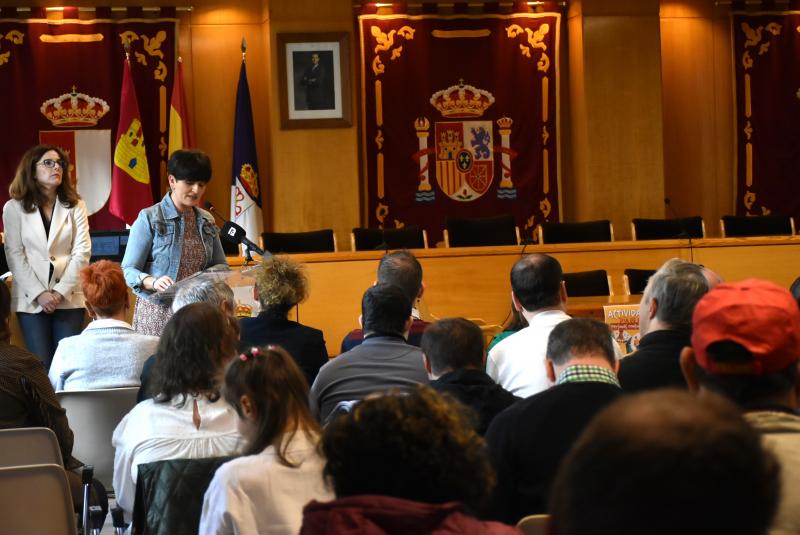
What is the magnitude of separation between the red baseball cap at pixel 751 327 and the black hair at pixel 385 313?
194 cm

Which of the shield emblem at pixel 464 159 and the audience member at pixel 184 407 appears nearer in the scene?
the audience member at pixel 184 407

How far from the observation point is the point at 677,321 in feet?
10.6

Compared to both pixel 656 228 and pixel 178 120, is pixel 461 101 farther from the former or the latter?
pixel 178 120

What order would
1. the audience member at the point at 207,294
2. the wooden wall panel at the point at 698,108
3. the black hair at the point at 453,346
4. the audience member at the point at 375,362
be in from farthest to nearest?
the wooden wall panel at the point at 698,108, the audience member at the point at 207,294, the audience member at the point at 375,362, the black hair at the point at 453,346

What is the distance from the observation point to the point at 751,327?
178 centimetres

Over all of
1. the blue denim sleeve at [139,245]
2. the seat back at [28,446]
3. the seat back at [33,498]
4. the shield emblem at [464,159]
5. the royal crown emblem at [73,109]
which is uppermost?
the royal crown emblem at [73,109]

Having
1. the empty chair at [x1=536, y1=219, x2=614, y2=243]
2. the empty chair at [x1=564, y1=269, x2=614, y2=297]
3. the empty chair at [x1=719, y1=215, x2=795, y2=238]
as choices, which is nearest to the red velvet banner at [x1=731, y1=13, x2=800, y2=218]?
the empty chair at [x1=719, y1=215, x2=795, y2=238]

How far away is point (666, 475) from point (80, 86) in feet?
30.7

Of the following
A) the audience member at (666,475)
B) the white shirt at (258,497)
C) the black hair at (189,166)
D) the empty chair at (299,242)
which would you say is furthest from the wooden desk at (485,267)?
the audience member at (666,475)

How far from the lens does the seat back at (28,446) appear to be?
303 centimetres

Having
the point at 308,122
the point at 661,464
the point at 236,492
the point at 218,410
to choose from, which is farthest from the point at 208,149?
the point at 661,464

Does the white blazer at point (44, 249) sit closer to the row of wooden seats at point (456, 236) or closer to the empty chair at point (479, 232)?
the row of wooden seats at point (456, 236)

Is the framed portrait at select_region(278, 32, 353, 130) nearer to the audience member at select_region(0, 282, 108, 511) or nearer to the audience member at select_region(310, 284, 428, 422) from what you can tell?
the audience member at select_region(310, 284, 428, 422)

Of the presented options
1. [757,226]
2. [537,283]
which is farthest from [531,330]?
[757,226]
